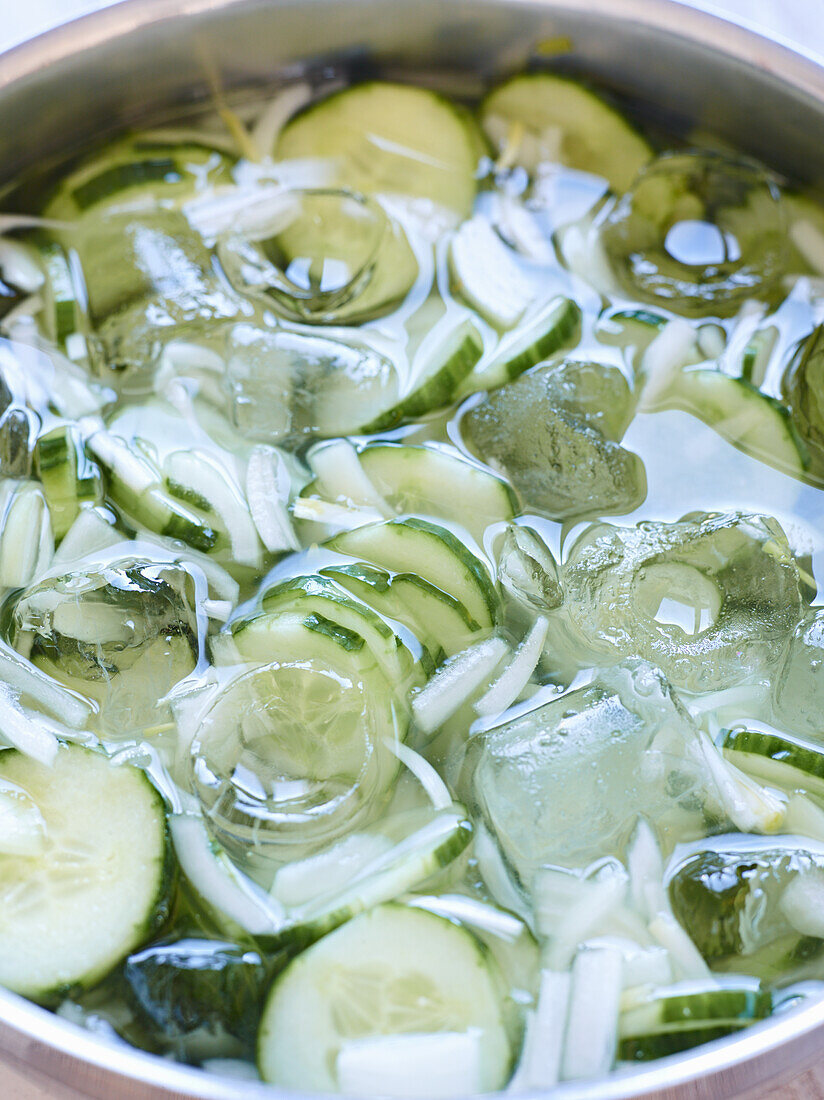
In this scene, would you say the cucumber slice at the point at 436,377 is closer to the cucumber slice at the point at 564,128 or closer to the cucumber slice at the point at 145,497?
the cucumber slice at the point at 145,497

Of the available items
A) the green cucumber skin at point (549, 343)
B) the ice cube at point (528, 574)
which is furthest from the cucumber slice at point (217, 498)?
the green cucumber skin at point (549, 343)

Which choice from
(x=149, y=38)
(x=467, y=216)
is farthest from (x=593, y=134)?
(x=149, y=38)

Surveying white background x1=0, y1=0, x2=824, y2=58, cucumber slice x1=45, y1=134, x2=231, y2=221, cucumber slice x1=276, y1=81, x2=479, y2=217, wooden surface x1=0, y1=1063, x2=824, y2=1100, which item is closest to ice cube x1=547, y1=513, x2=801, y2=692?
wooden surface x1=0, y1=1063, x2=824, y2=1100

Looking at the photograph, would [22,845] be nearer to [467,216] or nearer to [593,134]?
[467,216]

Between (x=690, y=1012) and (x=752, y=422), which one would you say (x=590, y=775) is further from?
(x=752, y=422)

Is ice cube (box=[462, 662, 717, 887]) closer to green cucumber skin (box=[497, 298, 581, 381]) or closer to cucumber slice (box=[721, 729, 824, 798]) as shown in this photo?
cucumber slice (box=[721, 729, 824, 798])

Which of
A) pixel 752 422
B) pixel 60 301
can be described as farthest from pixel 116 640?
pixel 752 422
